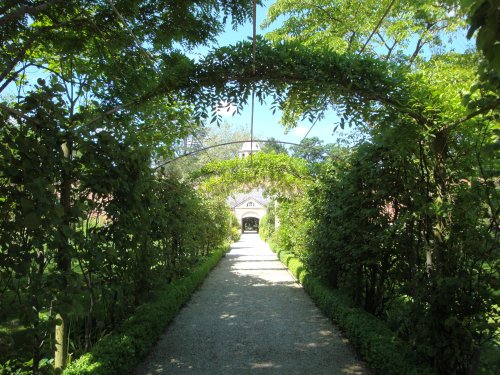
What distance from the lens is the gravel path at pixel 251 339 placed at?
427 cm

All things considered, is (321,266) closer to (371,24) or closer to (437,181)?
(437,181)

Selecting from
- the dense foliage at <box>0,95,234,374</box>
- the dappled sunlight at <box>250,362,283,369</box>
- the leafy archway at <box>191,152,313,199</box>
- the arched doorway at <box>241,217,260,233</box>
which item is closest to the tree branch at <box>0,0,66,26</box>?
the dense foliage at <box>0,95,234,374</box>

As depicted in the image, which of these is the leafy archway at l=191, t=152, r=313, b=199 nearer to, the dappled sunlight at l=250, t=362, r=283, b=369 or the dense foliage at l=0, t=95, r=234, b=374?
the dappled sunlight at l=250, t=362, r=283, b=369

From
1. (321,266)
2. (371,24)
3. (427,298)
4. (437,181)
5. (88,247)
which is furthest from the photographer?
(371,24)

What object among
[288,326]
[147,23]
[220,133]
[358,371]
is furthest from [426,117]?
[220,133]

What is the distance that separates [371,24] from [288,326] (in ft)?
28.4

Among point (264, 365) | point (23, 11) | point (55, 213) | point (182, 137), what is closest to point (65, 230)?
point (55, 213)

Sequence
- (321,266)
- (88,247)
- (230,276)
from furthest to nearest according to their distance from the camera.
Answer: (230,276) → (321,266) → (88,247)

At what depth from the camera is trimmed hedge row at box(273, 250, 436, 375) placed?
3.36 m

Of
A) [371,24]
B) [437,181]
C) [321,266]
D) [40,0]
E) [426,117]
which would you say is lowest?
[321,266]

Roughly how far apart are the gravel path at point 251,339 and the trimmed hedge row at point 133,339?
21 centimetres

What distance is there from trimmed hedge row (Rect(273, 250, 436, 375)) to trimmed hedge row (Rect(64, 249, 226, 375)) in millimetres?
2500

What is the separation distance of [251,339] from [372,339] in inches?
73.9

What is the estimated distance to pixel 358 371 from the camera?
4.12 m
